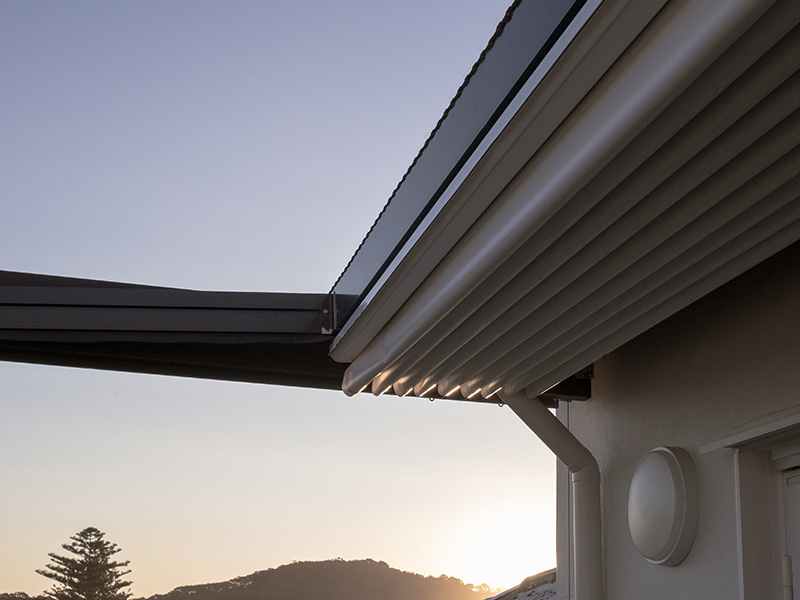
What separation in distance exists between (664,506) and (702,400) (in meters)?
0.52

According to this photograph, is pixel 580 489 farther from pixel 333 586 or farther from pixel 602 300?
pixel 333 586

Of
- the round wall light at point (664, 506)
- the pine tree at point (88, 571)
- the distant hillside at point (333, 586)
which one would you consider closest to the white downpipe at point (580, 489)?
the round wall light at point (664, 506)

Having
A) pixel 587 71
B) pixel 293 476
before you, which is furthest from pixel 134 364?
pixel 293 476

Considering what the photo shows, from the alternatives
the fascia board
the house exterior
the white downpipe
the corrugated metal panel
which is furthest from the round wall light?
the fascia board

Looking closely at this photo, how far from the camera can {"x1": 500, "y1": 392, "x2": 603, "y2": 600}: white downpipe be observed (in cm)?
489

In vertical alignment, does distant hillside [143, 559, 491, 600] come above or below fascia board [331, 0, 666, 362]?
below

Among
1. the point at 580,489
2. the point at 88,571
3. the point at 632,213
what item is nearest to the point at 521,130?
the point at 632,213

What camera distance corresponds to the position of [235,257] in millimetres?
10500

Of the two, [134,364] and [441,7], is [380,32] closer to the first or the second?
[441,7]

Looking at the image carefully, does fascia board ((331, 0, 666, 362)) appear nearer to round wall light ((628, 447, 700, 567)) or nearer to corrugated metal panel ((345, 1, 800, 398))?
corrugated metal panel ((345, 1, 800, 398))

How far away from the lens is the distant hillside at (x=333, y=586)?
36.1 ft

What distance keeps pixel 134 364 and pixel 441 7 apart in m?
4.22

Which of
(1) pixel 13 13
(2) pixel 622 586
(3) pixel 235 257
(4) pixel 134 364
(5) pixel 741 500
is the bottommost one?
(2) pixel 622 586

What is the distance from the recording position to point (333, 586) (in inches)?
434
